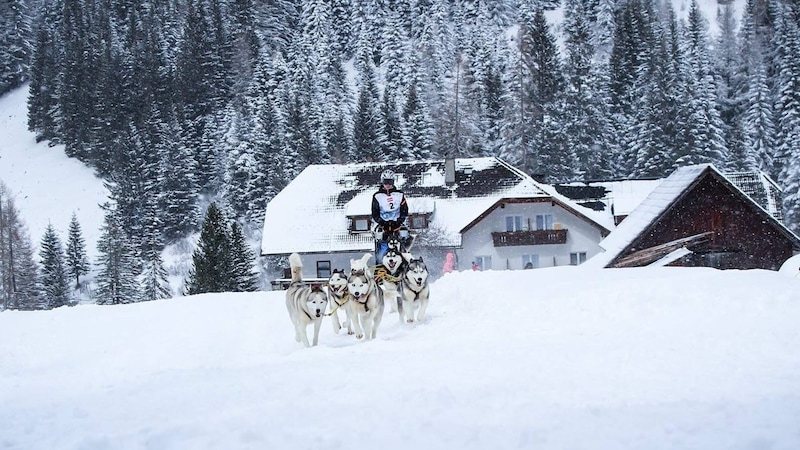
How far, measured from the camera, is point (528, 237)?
3875 centimetres

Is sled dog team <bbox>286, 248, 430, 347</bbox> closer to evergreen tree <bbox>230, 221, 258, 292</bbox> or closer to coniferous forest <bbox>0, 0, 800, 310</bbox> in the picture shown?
evergreen tree <bbox>230, 221, 258, 292</bbox>

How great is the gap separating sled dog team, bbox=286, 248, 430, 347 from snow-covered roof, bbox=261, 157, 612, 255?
27127mm

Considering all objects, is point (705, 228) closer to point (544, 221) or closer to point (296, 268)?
point (296, 268)

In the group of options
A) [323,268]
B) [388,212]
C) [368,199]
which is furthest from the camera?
[368,199]

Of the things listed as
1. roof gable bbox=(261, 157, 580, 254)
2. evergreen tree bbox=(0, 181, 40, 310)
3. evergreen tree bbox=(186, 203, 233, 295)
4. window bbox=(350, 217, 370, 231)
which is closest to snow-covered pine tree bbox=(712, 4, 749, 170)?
roof gable bbox=(261, 157, 580, 254)

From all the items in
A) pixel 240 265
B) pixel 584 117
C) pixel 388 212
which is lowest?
pixel 240 265

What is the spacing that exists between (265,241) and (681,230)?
82.9ft

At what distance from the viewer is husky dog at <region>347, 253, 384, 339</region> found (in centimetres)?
905

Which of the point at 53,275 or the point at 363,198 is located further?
the point at 53,275

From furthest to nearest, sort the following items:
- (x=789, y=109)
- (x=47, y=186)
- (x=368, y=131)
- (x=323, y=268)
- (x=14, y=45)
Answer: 1. (x=14, y=45)
2. (x=47, y=186)
3. (x=368, y=131)
4. (x=789, y=109)
5. (x=323, y=268)

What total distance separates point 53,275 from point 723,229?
46.4 m

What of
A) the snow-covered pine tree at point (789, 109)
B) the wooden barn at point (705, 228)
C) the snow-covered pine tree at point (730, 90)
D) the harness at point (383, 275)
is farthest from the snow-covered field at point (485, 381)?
the snow-covered pine tree at point (730, 90)

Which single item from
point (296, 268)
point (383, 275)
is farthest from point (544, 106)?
point (296, 268)

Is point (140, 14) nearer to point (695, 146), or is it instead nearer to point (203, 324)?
point (695, 146)
